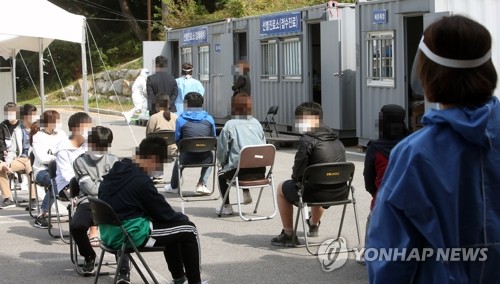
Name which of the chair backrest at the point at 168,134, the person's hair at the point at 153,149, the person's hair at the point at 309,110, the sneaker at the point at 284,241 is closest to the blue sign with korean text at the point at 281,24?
the chair backrest at the point at 168,134

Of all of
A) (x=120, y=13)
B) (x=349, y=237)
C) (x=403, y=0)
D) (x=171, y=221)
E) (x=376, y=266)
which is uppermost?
(x=120, y=13)

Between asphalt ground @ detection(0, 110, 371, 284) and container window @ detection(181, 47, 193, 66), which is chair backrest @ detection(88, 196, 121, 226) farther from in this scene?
container window @ detection(181, 47, 193, 66)

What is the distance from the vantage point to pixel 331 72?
17.6 metres

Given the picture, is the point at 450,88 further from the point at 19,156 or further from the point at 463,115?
the point at 19,156

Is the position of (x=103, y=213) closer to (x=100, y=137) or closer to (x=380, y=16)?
(x=100, y=137)

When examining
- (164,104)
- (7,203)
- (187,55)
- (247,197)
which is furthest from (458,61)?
(187,55)

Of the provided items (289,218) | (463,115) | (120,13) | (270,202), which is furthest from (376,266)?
(120,13)

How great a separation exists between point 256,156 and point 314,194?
193cm

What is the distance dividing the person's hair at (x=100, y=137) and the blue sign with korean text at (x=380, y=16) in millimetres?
9098

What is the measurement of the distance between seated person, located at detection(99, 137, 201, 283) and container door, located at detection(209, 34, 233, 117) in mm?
15315

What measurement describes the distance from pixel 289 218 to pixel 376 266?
5944 millimetres

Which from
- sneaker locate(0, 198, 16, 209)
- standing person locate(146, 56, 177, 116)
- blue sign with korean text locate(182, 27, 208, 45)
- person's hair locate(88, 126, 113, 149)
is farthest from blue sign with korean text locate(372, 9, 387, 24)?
person's hair locate(88, 126, 113, 149)

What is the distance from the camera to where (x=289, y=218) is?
8.45m

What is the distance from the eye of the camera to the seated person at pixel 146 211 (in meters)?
6.27
